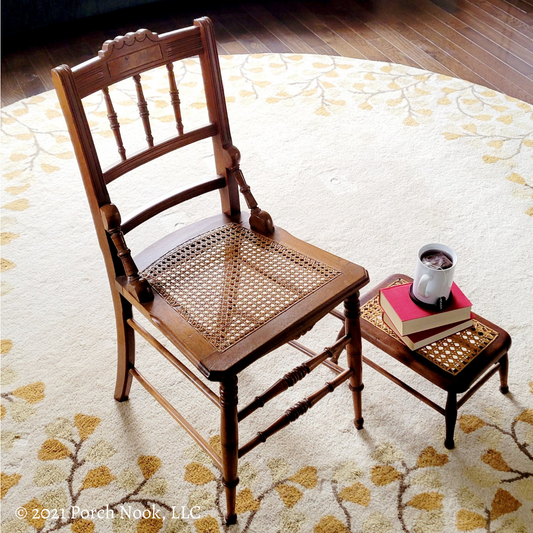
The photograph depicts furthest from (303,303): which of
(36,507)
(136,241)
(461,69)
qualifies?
(461,69)

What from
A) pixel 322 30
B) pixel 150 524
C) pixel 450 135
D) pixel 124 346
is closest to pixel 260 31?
pixel 322 30

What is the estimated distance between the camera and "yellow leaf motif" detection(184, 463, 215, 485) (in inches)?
56.9

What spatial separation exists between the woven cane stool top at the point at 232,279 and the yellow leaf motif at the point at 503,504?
639 mm

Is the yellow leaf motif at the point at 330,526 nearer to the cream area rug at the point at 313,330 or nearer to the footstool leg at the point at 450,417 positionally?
the cream area rug at the point at 313,330

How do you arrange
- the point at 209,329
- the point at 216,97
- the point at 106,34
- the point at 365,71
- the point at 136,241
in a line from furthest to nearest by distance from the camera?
the point at 106,34, the point at 365,71, the point at 136,241, the point at 216,97, the point at 209,329

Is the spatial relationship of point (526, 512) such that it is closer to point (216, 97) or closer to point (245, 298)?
point (245, 298)

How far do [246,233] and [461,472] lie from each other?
76cm

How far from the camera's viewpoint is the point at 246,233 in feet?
4.75

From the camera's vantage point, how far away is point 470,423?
5.07 feet

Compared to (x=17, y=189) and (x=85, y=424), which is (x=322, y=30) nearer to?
(x=17, y=189)

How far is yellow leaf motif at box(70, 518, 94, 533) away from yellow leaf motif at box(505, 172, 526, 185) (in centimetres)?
188

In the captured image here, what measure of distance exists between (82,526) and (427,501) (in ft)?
2.56

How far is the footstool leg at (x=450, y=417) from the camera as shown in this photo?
139cm

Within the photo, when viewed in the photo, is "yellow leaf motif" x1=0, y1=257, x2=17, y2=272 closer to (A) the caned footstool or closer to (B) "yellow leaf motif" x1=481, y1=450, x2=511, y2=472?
(A) the caned footstool
